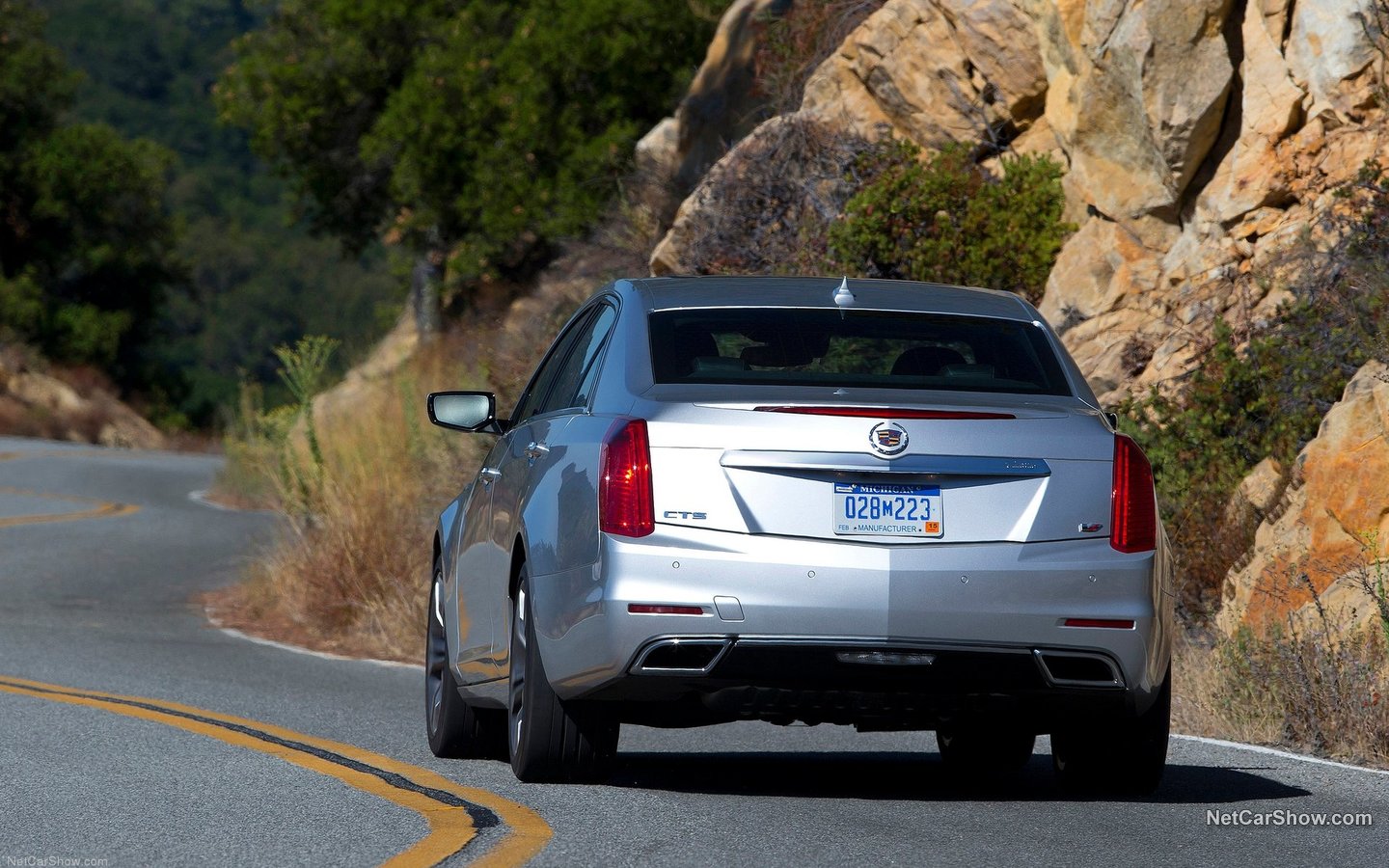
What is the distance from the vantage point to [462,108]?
38.1 m

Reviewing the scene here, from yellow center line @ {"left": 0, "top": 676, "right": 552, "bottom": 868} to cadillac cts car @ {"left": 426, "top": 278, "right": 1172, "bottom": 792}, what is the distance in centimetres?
45

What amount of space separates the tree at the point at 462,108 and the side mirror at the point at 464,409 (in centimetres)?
2417

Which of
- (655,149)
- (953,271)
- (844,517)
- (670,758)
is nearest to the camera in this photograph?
(844,517)

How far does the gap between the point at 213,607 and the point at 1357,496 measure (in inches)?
415

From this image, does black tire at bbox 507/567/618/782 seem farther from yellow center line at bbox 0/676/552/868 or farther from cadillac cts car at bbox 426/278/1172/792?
yellow center line at bbox 0/676/552/868

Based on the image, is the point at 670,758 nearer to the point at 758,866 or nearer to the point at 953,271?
the point at 758,866

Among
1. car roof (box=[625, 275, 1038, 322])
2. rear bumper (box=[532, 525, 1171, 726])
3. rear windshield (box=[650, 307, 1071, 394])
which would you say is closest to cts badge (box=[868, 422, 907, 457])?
rear bumper (box=[532, 525, 1171, 726])

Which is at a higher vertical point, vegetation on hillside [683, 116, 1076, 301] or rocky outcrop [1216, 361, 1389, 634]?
vegetation on hillside [683, 116, 1076, 301]

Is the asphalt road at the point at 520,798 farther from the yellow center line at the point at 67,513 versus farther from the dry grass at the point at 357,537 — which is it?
the yellow center line at the point at 67,513

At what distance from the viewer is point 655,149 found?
88.8 feet

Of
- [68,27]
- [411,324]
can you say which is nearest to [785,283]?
[411,324]

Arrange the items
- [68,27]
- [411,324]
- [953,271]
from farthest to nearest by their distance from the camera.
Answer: [68,27]
[411,324]
[953,271]

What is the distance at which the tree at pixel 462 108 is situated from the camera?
117 feet

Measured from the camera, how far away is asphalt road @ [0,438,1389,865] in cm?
629
